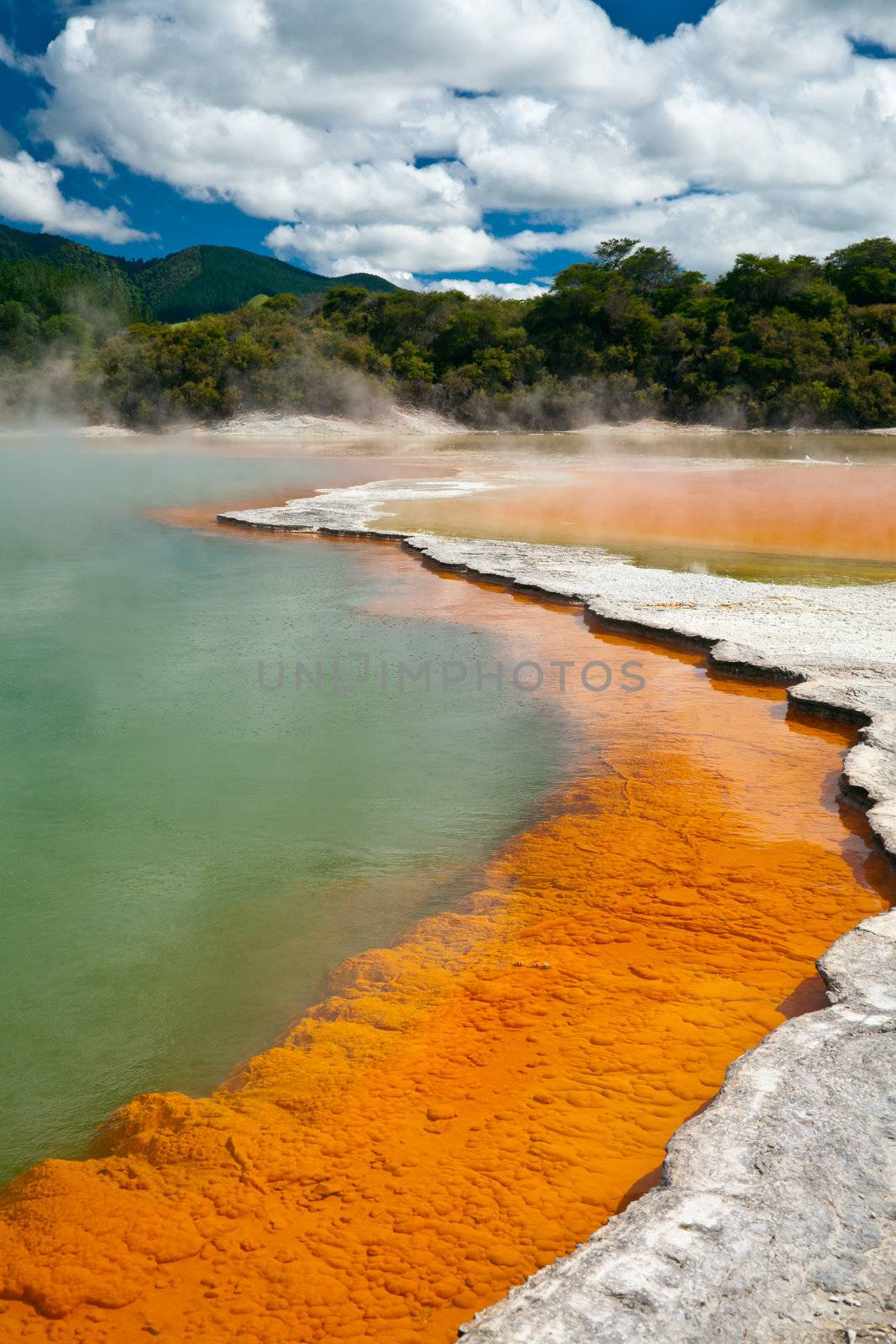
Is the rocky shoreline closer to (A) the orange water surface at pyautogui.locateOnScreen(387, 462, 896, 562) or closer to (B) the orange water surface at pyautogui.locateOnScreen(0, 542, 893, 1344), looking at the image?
(B) the orange water surface at pyautogui.locateOnScreen(0, 542, 893, 1344)

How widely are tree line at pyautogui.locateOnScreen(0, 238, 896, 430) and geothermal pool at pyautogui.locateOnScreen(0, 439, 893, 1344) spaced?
3647 cm

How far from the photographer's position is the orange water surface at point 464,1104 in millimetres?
2156

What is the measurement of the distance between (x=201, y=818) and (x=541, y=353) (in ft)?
147

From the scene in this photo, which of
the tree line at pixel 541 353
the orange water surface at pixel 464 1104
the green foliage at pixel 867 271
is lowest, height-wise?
the orange water surface at pixel 464 1104

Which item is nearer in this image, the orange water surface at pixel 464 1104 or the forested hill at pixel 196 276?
the orange water surface at pixel 464 1104

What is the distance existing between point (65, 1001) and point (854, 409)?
4694 cm

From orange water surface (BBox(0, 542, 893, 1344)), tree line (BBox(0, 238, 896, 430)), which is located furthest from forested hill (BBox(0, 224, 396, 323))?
orange water surface (BBox(0, 542, 893, 1344))

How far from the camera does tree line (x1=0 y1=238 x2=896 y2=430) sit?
41281mm

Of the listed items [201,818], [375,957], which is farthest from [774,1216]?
[201,818]

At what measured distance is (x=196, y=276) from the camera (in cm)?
14762

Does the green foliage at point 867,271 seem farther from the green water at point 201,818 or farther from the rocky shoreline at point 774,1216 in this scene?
the rocky shoreline at point 774,1216

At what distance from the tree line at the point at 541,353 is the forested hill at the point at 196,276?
86.3m

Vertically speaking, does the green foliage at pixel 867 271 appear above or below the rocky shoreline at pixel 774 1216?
above

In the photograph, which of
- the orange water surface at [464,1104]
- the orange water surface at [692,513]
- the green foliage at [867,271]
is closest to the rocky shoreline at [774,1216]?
the orange water surface at [464,1104]
